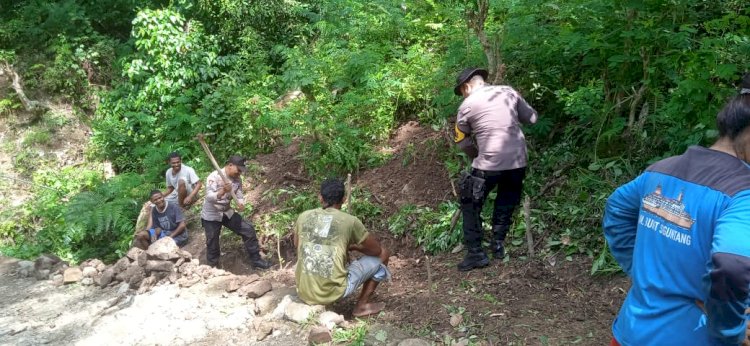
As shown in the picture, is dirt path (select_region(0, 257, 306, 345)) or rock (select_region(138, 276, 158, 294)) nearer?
dirt path (select_region(0, 257, 306, 345))

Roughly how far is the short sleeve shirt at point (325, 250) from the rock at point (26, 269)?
15.2ft

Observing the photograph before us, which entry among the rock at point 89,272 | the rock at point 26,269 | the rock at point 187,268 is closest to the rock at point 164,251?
the rock at point 187,268

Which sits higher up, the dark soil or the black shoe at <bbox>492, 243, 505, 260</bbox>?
the black shoe at <bbox>492, 243, 505, 260</bbox>

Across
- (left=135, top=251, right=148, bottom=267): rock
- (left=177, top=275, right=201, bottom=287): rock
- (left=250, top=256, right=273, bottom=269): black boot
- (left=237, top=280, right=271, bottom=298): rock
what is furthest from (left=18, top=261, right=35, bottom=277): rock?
(left=237, top=280, right=271, bottom=298): rock

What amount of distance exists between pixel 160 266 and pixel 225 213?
99cm

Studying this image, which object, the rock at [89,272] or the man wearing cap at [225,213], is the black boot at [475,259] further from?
the rock at [89,272]

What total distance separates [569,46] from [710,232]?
3875mm

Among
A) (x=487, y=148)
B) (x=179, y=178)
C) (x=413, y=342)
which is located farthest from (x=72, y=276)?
(x=487, y=148)

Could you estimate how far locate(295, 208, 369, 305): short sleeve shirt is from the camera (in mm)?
4465

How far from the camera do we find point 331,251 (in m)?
4.46

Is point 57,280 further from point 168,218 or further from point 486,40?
point 486,40

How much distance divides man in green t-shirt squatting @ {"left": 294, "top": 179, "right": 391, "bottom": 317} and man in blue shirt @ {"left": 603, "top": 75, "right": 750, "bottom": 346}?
2.61 meters

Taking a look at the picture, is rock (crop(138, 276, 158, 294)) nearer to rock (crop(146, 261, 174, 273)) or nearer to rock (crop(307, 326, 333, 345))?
rock (crop(146, 261, 174, 273))

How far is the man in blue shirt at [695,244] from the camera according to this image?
5.42 ft
